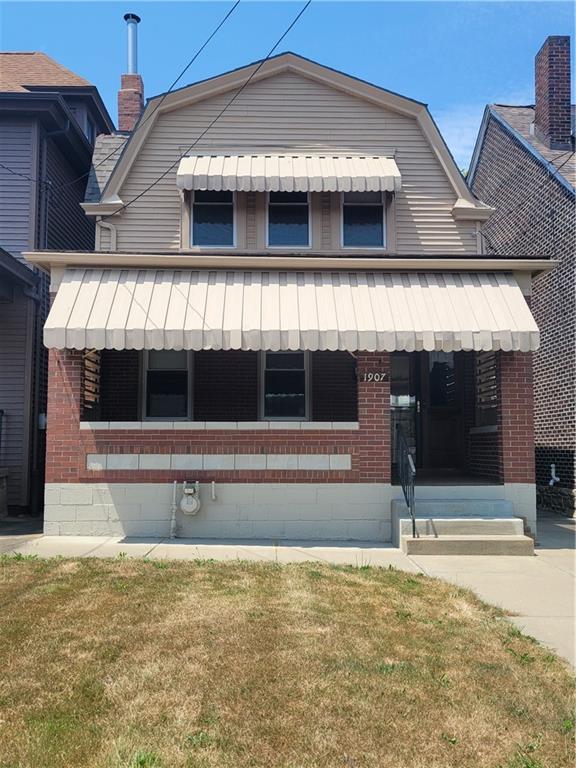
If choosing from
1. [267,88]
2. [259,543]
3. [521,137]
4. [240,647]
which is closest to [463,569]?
[259,543]

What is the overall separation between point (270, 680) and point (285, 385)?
24.6ft

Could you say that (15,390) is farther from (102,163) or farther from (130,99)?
(130,99)

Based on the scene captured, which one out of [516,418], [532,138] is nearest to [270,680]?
[516,418]

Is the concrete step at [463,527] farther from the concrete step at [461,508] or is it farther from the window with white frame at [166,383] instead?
the window with white frame at [166,383]

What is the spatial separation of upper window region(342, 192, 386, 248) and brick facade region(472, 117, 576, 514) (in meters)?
3.00

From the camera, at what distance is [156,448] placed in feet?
30.1

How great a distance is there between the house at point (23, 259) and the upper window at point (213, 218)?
319 centimetres

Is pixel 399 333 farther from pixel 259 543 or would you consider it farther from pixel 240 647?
pixel 240 647

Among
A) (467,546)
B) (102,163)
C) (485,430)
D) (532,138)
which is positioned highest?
(532,138)

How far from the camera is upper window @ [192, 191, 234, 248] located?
38.2ft

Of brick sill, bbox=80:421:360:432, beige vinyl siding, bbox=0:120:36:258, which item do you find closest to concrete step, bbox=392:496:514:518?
brick sill, bbox=80:421:360:432

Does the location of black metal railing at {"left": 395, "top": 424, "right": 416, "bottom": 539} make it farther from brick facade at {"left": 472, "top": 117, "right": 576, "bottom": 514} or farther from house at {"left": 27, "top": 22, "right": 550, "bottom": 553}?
brick facade at {"left": 472, "top": 117, "right": 576, "bottom": 514}

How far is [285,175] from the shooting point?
37.0ft

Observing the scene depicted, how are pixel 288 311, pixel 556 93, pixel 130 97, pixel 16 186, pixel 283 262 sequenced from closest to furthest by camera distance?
pixel 288 311
pixel 283 262
pixel 16 186
pixel 556 93
pixel 130 97
